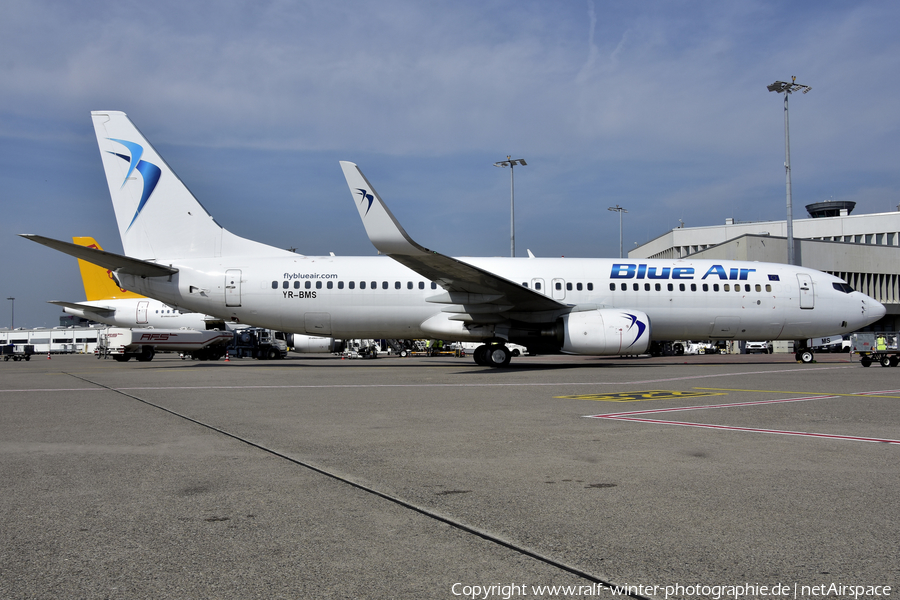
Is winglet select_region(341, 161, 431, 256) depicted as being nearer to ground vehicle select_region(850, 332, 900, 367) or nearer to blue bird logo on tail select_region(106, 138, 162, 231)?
blue bird logo on tail select_region(106, 138, 162, 231)

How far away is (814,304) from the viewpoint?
2225 centimetres

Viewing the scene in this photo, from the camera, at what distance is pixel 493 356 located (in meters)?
20.5

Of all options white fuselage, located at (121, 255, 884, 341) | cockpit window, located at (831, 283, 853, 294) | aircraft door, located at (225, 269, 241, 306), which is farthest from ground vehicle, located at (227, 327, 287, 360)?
cockpit window, located at (831, 283, 853, 294)

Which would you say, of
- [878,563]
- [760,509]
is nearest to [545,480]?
[760,509]

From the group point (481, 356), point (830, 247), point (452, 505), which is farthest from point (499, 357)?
point (830, 247)

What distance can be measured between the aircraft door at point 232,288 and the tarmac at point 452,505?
12931mm

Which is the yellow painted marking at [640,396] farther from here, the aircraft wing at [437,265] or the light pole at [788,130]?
the light pole at [788,130]

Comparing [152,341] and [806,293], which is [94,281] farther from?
[806,293]

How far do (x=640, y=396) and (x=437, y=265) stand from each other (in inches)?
328

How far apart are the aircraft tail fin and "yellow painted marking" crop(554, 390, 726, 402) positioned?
15.7m

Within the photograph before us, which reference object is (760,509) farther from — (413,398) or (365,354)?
(365,354)

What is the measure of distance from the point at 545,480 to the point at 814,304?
70.3ft

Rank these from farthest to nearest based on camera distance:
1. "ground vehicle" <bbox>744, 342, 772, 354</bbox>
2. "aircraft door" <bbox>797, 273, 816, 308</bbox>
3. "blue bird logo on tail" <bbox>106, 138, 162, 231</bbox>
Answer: "ground vehicle" <bbox>744, 342, 772, 354</bbox>
"aircraft door" <bbox>797, 273, 816, 308</bbox>
"blue bird logo on tail" <bbox>106, 138, 162, 231</bbox>

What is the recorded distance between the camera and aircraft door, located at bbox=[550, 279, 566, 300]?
2119 cm
